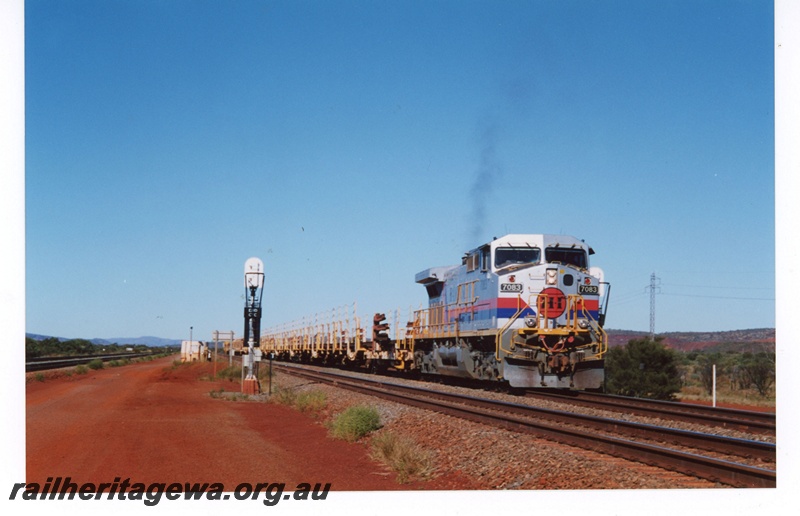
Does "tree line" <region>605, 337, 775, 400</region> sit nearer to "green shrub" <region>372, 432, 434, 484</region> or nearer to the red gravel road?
the red gravel road

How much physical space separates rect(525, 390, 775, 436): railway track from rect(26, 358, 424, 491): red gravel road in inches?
214

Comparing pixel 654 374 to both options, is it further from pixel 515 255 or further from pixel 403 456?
pixel 403 456

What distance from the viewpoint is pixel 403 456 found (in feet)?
29.7

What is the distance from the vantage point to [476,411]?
12.5 m

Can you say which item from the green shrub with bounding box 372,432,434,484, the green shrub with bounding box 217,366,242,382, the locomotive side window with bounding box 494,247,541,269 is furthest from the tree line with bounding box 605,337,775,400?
the green shrub with bounding box 372,432,434,484

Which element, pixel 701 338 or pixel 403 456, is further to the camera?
pixel 701 338

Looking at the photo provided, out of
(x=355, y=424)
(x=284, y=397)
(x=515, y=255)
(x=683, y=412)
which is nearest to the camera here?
(x=355, y=424)

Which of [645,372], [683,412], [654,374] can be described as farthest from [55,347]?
[683,412]

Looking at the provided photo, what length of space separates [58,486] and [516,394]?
11659 millimetres

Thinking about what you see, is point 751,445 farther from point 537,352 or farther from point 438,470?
point 537,352

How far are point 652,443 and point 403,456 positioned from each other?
348 centimetres

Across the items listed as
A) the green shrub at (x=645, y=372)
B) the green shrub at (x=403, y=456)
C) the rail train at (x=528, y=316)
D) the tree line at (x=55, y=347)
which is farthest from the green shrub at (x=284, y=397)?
the tree line at (x=55, y=347)

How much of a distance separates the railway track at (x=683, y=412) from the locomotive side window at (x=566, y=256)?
Answer: 3.08 metres

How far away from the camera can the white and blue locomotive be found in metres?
16.3
